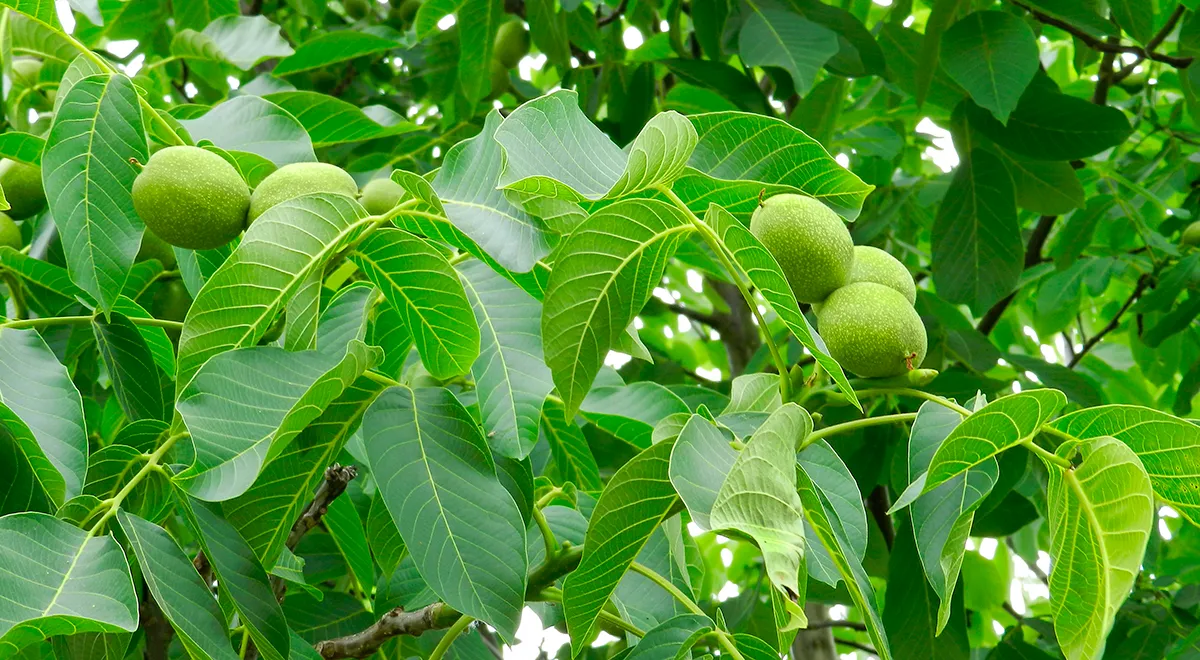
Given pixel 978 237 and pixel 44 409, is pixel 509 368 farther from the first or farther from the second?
pixel 978 237

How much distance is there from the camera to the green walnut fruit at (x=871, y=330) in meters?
0.80

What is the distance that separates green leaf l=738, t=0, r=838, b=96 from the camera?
139 cm

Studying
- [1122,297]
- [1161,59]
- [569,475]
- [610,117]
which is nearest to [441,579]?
[569,475]

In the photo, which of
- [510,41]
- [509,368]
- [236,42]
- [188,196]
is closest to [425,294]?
[509,368]

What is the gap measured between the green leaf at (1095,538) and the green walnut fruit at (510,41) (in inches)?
59.8

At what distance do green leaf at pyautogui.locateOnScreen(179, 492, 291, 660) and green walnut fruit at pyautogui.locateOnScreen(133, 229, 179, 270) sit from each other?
1.51ft

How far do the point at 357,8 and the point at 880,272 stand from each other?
1.84m

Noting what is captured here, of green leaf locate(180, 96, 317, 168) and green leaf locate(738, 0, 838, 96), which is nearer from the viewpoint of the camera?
green leaf locate(180, 96, 317, 168)

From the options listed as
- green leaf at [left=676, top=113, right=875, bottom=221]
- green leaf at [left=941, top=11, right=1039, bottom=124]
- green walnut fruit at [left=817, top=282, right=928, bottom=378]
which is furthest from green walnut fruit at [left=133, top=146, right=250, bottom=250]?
green leaf at [left=941, top=11, right=1039, bottom=124]

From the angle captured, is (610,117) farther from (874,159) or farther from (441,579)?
(441,579)

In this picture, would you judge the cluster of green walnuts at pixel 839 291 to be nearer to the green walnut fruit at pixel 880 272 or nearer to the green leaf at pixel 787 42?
the green walnut fruit at pixel 880 272

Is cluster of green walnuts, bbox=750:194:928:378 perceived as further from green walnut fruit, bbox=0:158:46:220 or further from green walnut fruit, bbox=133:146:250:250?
green walnut fruit, bbox=0:158:46:220

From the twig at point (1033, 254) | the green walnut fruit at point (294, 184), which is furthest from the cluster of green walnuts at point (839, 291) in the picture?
the twig at point (1033, 254)

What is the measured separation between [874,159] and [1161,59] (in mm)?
581
